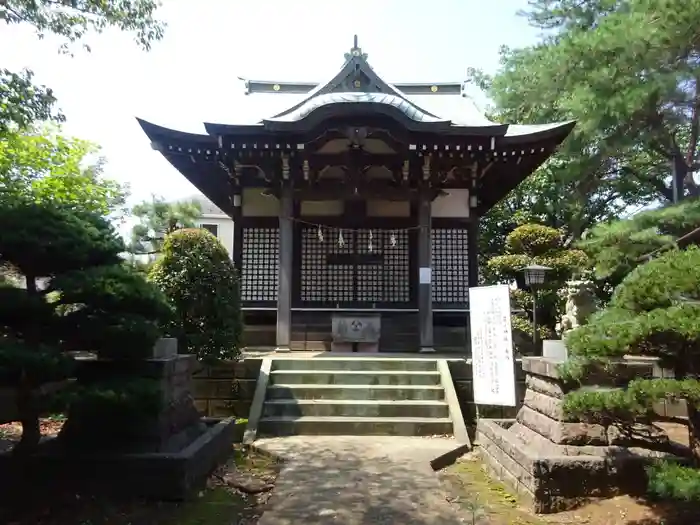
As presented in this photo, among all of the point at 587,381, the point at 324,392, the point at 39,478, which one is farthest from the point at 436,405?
the point at 39,478

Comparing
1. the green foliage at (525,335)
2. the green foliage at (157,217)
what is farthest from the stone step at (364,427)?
the green foliage at (157,217)

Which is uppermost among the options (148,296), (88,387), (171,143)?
(171,143)

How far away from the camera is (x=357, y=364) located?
327 inches

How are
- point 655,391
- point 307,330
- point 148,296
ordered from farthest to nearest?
1. point 307,330
2. point 148,296
3. point 655,391

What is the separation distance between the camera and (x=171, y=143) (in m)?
10.2

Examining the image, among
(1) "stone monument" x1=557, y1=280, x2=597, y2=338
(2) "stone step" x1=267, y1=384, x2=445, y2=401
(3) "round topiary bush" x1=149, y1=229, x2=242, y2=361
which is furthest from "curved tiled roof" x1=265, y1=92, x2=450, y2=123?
(1) "stone monument" x1=557, y1=280, x2=597, y2=338

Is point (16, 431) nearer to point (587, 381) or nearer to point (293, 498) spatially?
point (293, 498)

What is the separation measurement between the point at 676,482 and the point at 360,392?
492 centimetres

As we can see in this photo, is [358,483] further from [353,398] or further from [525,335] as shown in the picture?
[525,335]

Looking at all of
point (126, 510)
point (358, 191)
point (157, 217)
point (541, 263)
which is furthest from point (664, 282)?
point (157, 217)

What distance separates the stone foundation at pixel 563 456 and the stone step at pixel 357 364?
9.96ft

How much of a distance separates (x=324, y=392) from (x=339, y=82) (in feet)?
23.2

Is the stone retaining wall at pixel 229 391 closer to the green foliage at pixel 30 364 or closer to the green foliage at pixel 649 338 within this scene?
the green foliage at pixel 30 364

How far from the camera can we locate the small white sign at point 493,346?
6.31 metres
